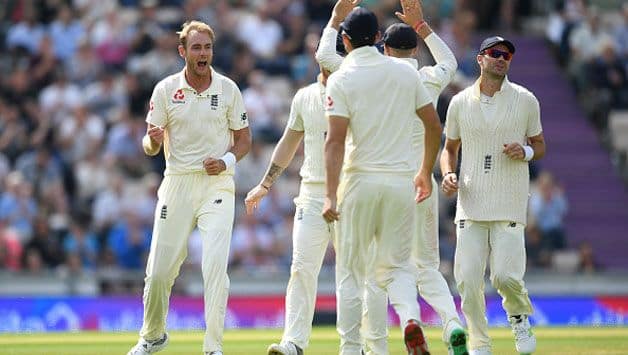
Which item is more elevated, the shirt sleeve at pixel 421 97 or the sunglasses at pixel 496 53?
the sunglasses at pixel 496 53

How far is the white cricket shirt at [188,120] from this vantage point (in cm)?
1337

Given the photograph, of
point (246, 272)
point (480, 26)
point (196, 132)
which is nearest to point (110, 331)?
point (246, 272)

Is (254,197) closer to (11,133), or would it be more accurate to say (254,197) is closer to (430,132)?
(430,132)

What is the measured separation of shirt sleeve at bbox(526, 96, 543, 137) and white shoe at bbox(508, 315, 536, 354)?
1.55 metres

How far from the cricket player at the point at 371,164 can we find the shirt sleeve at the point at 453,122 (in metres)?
1.66

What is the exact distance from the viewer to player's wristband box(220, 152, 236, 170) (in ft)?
43.6

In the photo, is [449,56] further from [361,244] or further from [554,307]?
[554,307]

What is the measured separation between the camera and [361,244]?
11766 mm

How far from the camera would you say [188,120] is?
44.0 feet

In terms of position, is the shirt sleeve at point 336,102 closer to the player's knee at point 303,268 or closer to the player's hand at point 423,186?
the player's hand at point 423,186

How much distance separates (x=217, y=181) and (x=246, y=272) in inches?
335

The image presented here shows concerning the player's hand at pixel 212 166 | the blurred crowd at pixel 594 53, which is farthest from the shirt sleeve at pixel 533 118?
the blurred crowd at pixel 594 53

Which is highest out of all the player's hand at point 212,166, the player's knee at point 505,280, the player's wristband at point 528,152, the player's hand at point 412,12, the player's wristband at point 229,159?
the player's hand at point 412,12

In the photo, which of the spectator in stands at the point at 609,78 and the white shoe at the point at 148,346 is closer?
the white shoe at the point at 148,346
